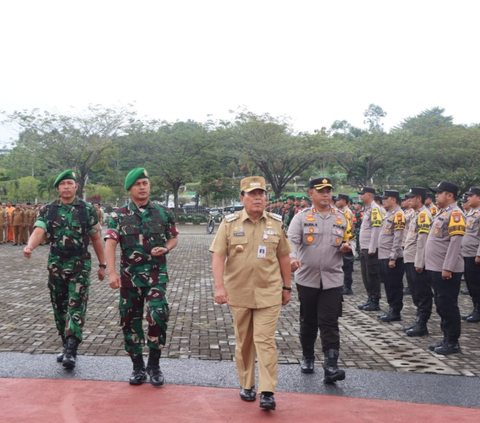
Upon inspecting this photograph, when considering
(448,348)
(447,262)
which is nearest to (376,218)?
(447,262)

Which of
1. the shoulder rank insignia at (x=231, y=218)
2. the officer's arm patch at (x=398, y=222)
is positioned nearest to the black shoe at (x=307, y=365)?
the shoulder rank insignia at (x=231, y=218)

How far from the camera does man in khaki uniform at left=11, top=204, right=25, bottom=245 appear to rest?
2036 cm

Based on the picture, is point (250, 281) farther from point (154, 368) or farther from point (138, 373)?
point (138, 373)

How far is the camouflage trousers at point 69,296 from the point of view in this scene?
4.88 meters

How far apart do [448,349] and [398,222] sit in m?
2.34

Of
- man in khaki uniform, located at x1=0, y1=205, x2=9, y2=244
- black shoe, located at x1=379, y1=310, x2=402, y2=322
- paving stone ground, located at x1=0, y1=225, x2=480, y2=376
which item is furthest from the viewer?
man in khaki uniform, located at x1=0, y1=205, x2=9, y2=244

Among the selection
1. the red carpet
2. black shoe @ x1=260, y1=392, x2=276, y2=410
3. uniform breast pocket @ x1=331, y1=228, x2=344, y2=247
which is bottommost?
the red carpet

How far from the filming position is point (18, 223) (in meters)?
20.4

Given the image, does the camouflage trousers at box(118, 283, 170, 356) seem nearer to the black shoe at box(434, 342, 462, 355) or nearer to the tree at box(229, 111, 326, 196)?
the black shoe at box(434, 342, 462, 355)

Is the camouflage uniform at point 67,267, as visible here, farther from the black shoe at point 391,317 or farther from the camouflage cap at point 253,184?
the black shoe at point 391,317

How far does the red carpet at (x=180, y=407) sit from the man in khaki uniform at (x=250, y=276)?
0.28 metres

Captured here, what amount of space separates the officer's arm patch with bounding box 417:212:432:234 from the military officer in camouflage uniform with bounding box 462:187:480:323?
1.39 metres

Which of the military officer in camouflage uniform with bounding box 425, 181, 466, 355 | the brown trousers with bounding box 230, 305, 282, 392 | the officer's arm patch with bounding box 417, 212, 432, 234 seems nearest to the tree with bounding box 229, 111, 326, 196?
the officer's arm patch with bounding box 417, 212, 432, 234

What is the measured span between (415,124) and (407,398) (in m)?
46.7
